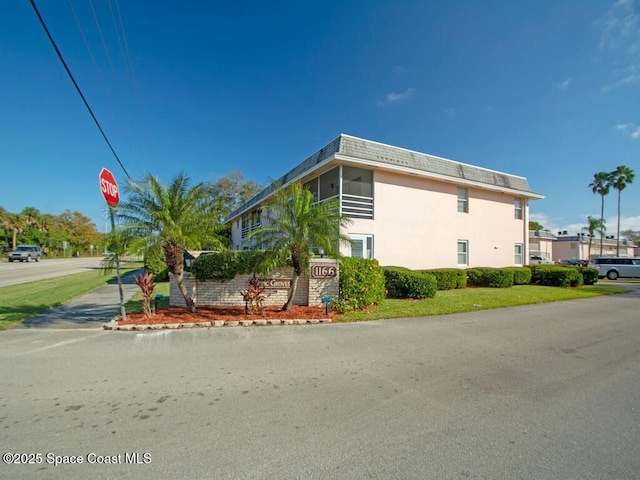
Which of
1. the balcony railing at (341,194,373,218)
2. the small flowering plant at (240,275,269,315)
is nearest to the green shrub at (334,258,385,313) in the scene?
the small flowering plant at (240,275,269,315)

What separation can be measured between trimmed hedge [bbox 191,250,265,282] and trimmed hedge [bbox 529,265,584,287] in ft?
54.3

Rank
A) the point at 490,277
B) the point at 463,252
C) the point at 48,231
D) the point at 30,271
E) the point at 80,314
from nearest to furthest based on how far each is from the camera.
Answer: the point at 80,314 → the point at 490,277 → the point at 463,252 → the point at 30,271 → the point at 48,231

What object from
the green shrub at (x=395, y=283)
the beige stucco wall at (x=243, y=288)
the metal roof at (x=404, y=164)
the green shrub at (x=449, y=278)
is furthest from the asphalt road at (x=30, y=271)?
the green shrub at (x=449, y=278)

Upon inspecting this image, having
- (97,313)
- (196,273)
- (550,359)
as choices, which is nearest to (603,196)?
(550,359)

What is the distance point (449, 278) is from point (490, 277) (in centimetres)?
290

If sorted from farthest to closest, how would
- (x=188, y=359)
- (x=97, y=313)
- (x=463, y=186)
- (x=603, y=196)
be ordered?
(x=603, y=196) → (x=463, y=186) → (x=97, y=313) → (x=188, y=359)

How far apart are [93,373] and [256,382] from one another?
2523mm

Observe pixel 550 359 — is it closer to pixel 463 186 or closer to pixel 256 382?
pixel 256 382

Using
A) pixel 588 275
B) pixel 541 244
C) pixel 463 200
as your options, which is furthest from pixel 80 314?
pixel 541 244

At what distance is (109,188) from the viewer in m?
7.23

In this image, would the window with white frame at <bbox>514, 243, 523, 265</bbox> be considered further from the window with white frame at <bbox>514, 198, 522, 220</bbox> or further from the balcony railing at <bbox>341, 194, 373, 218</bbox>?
the balcony railing at <bbox>341, 194, 373, 218</bbox>

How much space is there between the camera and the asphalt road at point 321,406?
98.3 inches

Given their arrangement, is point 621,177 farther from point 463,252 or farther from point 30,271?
point 30,271

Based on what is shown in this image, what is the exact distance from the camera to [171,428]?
118 inches
